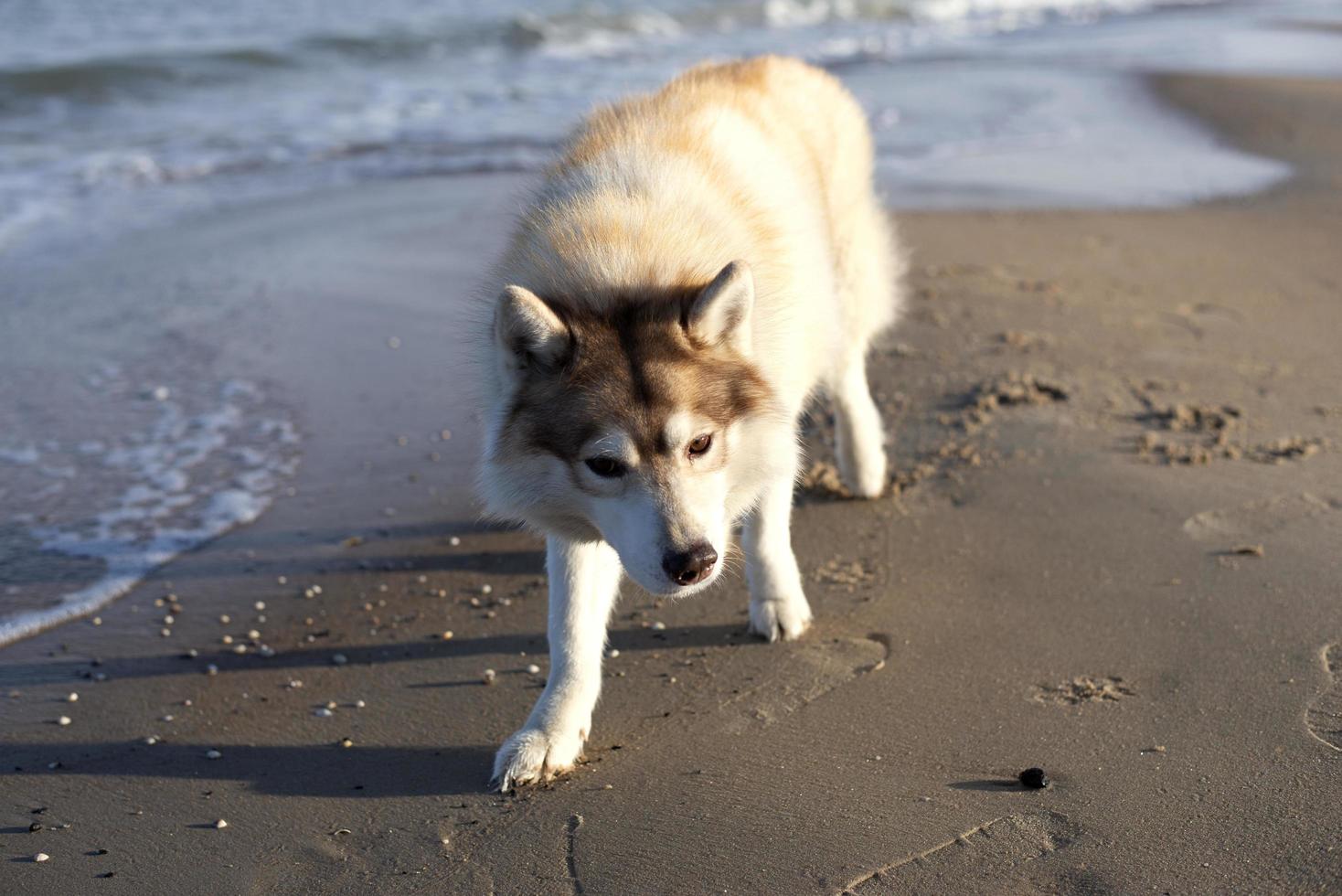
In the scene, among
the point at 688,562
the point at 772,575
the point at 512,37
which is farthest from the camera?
the point at 512,37

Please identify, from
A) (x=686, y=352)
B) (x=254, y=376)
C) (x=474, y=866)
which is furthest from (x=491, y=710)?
(x=254, y=376)

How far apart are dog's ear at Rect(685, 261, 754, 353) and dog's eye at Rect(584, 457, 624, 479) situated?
0.41 m

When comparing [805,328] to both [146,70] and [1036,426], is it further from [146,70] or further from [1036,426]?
[146,70]

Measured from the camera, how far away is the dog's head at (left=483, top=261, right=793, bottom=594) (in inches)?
124

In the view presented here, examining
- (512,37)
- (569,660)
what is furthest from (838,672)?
(512,37)

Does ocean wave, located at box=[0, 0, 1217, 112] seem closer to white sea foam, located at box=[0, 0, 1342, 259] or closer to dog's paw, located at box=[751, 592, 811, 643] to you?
white sea foam, located at box=[0, 0, 1342, 259]

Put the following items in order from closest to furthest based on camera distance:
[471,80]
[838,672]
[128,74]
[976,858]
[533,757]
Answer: [976,858] < [533,757] < [838,672] < [128,74] < [471,80]

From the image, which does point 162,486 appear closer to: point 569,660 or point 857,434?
point 569,660

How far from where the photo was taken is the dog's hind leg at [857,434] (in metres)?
4.89

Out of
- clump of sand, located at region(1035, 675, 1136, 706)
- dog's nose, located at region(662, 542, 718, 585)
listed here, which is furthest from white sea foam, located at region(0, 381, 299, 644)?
clump of sand, located at region(1035, 675, 1136, 706)

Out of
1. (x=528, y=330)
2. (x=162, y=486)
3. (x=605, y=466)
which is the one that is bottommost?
(x=162, y=486)

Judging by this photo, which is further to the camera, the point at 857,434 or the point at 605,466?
the point at 857,434

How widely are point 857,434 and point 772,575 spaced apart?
3.34 feet

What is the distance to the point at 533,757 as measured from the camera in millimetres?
3449
